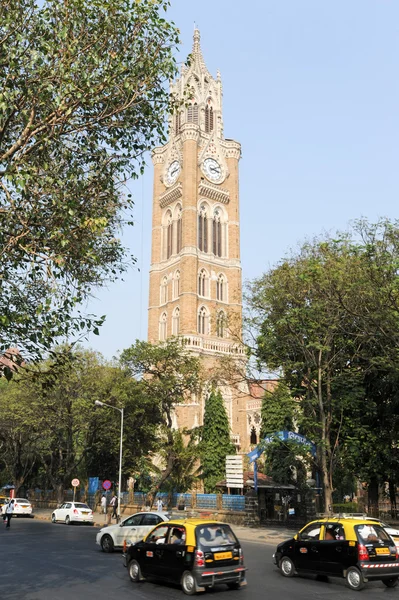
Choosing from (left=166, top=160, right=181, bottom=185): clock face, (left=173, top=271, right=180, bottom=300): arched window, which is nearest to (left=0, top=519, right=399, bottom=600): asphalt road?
(left=173, top=271, right=180, bottom=300): arched window

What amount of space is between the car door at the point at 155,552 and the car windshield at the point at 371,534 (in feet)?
13.6

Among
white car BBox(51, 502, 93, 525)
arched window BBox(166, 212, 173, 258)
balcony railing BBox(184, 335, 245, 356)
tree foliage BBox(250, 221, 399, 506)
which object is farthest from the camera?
arched window BBox(166, 212, 173, 258)

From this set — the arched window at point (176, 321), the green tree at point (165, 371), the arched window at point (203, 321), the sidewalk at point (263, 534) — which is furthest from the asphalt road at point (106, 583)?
the arched window at point (176, 321)

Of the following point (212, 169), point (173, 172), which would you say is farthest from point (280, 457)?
point (173, 172)

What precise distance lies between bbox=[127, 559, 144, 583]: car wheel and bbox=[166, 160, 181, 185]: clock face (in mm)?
58415

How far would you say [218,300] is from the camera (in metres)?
63.5

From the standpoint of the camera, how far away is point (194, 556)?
36.9ft

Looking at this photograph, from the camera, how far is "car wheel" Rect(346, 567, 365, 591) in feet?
38.8

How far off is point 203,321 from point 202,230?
11.0 m

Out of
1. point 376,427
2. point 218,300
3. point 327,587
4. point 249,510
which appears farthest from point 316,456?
point 218,300

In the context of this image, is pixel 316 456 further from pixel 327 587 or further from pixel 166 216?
pixel 166 216

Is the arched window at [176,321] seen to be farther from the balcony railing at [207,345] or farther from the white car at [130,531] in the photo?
the white car at [130,531]

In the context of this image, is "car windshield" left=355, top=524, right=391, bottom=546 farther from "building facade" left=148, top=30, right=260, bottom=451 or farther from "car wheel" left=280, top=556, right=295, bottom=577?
"building facade" left=148, top=30, right=260, bottom=451

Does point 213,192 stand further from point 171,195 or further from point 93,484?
point 93,484
